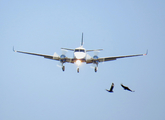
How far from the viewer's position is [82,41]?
5819 centimetres

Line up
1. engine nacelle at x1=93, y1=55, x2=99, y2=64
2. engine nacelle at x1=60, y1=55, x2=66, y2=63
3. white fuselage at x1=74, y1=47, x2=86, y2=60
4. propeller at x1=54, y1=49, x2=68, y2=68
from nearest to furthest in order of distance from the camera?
1. white fuselage at x1=74, y1=47, x2=86, y2=60
2. propeller at x1=54, y1=49, x2=68, y2=68
3. engine nacelle at x1=60, y1=55, x2=66, y2=63
4. engine nacelle at x1=93, y1=55, x2=99, y2=64

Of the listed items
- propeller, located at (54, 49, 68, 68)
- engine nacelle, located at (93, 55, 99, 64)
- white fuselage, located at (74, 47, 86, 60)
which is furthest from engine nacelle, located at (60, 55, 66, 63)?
engine nacelle, located at (93, 55, 99, 64)

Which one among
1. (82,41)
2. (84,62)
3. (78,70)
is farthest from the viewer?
(82,41)

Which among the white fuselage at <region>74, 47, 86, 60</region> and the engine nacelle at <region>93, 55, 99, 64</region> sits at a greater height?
the white fuselage at <region>74, 47, 86, 60</region>

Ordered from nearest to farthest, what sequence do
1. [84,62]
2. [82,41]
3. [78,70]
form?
[78,70]
[84,62]
[82,41]

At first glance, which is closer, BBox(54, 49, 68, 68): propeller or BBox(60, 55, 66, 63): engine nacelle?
BBox(54, 49, 68, 68): propeller

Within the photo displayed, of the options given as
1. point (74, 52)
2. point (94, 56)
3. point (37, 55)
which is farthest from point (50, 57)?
point (94, 56)

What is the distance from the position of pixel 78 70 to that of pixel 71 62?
13.0 ft

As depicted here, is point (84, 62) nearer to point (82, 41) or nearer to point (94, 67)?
point (94, 67)

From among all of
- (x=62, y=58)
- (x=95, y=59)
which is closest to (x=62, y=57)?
(x=62, y=58)

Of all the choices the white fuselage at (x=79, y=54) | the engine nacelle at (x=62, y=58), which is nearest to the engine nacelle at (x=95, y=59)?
the white fuselage at (x=79, y=54)

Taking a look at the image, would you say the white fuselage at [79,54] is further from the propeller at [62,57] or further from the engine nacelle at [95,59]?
the propeller at [62,57]

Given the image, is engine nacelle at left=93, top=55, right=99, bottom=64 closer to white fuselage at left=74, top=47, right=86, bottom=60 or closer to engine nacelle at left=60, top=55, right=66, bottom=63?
white fuselage at left=74, top=47, right=86, bottom=60

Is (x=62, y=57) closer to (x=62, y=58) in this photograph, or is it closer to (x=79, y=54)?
(x=62, y=58)
